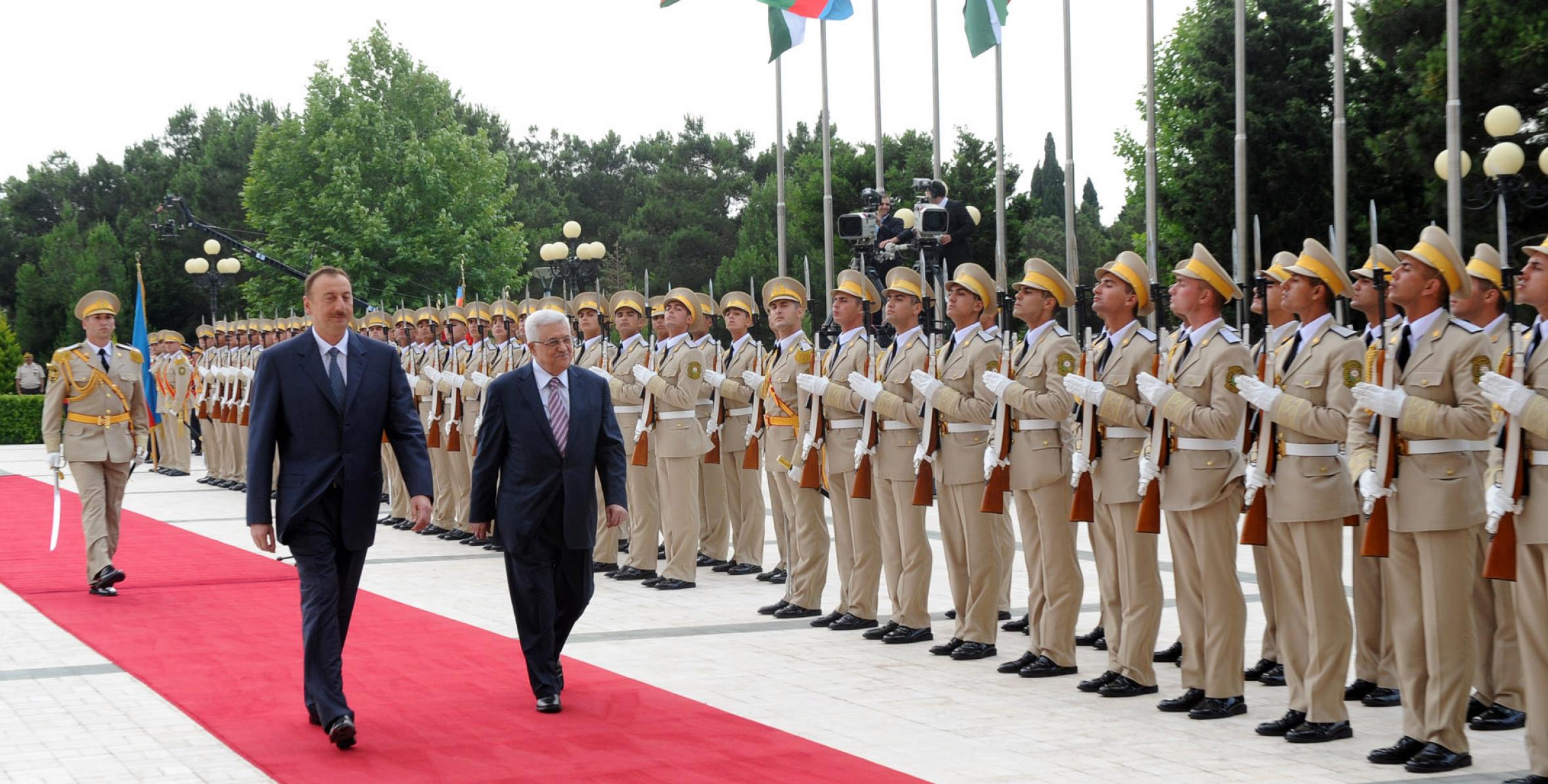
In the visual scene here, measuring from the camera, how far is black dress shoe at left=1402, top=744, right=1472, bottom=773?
249 inches

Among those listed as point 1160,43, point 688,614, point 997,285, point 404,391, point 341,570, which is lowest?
point 688,614

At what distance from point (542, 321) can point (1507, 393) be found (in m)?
4.20

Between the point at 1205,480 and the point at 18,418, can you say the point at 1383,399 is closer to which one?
the point at 1205,480

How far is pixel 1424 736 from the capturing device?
255 inches

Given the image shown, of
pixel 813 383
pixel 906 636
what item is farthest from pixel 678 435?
pixel 906 636

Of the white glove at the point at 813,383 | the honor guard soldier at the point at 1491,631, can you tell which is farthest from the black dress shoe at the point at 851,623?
the honor guard soldier at the point at 1491,631

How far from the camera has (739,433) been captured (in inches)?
529

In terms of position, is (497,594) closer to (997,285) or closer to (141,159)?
(997,285)

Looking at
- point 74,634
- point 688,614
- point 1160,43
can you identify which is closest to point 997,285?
point 688,614

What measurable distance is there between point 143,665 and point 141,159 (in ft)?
212

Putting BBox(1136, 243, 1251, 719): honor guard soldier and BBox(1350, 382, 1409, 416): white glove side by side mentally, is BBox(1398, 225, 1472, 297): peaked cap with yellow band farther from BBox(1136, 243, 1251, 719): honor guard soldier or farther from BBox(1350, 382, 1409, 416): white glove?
BBox(1136, 243, 1251, 719): honor guard soldier

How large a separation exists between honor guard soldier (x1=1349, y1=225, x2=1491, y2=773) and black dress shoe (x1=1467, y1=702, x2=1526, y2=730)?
0.73 metres

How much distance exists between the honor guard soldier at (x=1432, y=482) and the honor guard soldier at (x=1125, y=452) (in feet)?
4.56

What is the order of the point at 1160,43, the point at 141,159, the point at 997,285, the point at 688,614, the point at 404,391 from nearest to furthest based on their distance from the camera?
the point at 404,391
the point at 997,285
the point at 688,614
the point at 1160,43
the point at 141,159
